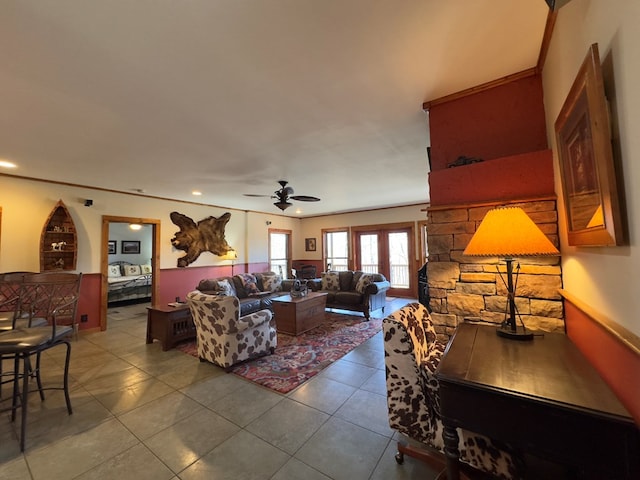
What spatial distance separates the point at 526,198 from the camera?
180 centimetres

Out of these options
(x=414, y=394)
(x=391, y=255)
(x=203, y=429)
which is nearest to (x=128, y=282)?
(x=203, y=429)

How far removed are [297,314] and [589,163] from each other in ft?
12.5

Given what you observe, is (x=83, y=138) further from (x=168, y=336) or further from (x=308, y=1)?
(x=308, y=1)

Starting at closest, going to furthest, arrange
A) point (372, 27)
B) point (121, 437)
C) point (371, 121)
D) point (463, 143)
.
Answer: point (372, 27)
point (121, 437)
point (463, 143)
point (371, 121)

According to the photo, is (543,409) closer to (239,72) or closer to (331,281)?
(239,72)

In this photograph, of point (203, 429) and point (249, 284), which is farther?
point (249, 284)

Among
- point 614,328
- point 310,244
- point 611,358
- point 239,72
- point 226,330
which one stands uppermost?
point 239,72

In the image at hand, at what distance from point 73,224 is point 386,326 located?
5438mm

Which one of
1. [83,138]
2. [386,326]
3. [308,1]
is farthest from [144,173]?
[386,326]

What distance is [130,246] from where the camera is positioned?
8.12 metres

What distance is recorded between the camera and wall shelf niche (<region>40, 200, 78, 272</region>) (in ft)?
14.0

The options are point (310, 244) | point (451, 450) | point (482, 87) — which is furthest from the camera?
point (310, 244)

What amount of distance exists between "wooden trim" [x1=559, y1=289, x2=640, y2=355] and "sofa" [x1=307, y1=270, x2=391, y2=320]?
3954 millimetres

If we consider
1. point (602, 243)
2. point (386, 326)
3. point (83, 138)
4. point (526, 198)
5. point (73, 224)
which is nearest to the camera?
point (602, 243)
